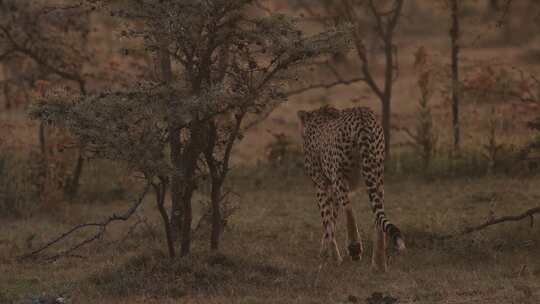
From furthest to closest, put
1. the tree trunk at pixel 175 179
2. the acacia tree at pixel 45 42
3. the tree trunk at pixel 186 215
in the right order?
the acacia tree at pixel 45 42
the tree trunk at pixel 175 179
the tree trunk at pixel 186 215

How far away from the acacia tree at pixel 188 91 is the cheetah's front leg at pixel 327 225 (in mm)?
1576

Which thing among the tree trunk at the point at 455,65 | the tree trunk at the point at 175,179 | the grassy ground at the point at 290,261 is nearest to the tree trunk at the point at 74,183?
the grassy ground at the point at 290,261

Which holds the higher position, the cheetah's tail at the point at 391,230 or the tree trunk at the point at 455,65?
the tree trunk at the point at 455,65

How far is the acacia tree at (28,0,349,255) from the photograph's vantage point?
27.6ft

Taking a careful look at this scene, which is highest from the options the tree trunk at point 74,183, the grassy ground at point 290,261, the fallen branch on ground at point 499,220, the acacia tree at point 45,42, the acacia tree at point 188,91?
the acacia tree at point 45,42

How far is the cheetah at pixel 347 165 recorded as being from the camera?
A: 9.74 meters

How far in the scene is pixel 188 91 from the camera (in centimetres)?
879

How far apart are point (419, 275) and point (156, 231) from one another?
11.9 feet

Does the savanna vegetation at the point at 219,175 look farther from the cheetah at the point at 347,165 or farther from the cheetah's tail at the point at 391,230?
the cheetah's tail at the point at 391,230

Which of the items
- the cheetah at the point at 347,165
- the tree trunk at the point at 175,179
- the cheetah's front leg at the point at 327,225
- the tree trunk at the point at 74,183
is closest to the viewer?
A: the cheetah at the point at 347,165

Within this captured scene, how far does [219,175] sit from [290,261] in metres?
1.31

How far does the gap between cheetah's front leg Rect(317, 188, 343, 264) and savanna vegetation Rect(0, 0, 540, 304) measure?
193 mm

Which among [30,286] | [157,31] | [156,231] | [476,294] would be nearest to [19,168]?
[156,231]

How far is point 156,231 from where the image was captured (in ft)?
38.9
